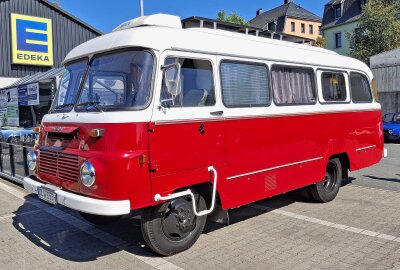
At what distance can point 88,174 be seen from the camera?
440cm

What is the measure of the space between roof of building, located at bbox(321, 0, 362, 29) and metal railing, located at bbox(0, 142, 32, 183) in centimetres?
4016

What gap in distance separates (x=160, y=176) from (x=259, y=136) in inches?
73.5

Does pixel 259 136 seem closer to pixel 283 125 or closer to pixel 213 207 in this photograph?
pixel 283 125

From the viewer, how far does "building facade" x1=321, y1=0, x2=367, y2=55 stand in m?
43.9

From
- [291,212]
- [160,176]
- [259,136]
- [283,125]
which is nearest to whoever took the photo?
[160,176]

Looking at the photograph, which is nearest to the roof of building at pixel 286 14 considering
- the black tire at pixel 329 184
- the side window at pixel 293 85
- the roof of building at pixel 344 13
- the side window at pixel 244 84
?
the roof of building at pixel 344 13

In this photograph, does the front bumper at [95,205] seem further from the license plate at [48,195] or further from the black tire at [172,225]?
the black tire at [172,225]

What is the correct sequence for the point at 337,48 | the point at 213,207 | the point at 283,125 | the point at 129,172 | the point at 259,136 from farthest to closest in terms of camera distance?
the point at 337,48
the point at 283,125
the point at 259,136
the point at 213,207
the point at 129,172

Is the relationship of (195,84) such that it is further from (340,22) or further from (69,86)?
(340,22)

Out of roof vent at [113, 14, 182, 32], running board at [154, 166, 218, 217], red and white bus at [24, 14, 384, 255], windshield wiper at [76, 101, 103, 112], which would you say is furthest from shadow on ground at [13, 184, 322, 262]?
roof vent at [113, 14, 182, 32]

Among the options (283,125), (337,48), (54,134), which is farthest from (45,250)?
(337,48)

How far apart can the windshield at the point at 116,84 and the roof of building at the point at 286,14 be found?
58.2 m

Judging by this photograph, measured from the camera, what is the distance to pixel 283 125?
245 inches

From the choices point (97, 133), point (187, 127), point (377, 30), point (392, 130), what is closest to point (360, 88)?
point (187, 127)
